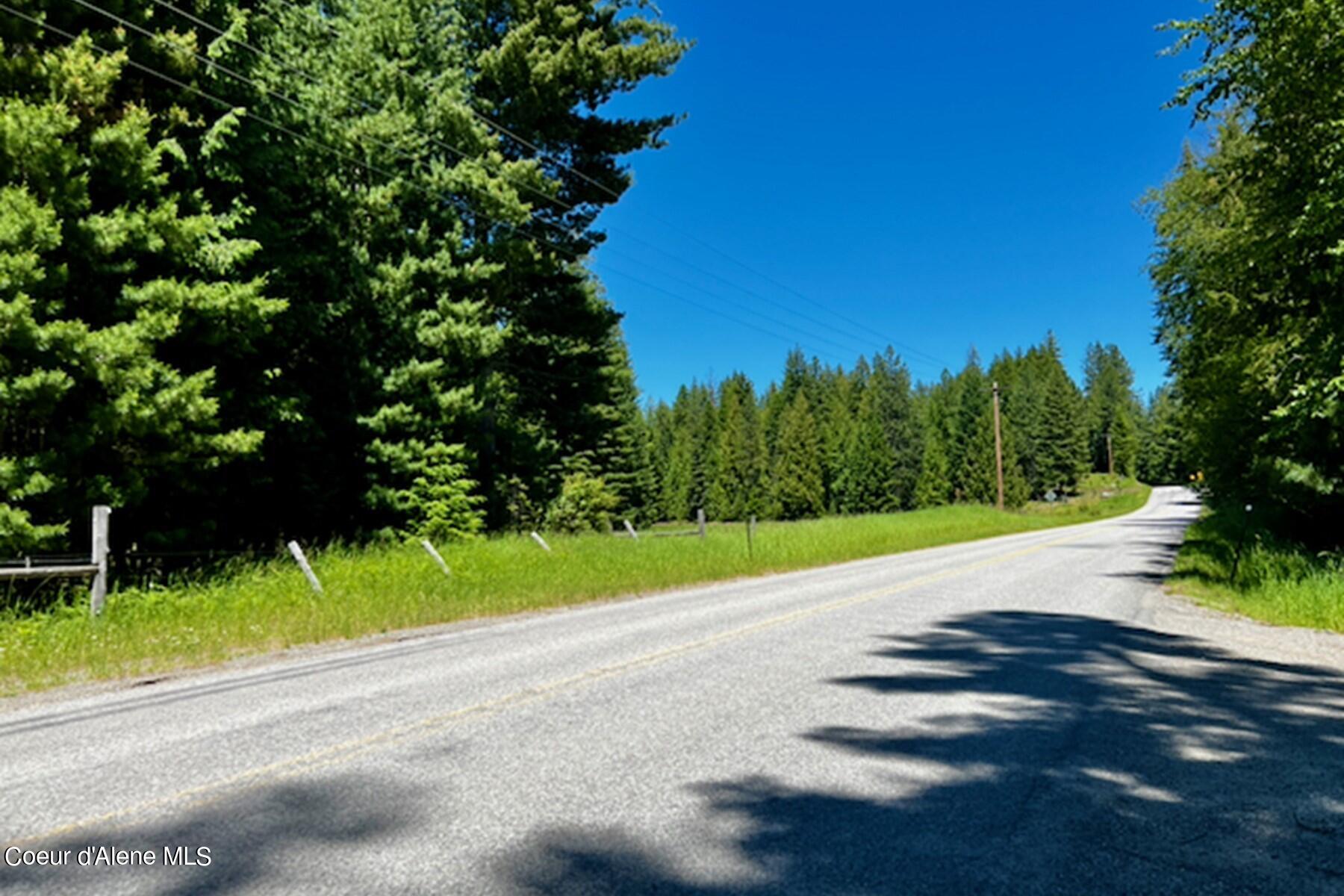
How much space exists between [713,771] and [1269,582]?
12.3 m

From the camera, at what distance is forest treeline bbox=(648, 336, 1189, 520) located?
7625cm

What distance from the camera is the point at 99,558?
30.8 ft

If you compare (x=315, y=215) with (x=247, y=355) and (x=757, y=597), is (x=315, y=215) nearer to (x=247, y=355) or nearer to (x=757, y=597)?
(x=247, y=355)

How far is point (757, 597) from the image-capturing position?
12680mm

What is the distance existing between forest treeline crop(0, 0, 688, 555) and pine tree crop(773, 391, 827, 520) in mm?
51817

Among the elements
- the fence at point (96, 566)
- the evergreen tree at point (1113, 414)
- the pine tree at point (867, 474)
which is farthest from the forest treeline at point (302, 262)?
the evergreen tree at point (1113, 414)

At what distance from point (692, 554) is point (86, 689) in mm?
14157

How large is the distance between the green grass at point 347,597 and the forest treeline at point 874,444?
157 ft

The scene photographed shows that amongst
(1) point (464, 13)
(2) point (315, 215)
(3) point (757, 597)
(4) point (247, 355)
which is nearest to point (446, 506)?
(4) point (247, 355)

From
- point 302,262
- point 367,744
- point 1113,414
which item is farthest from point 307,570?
point 1113,414

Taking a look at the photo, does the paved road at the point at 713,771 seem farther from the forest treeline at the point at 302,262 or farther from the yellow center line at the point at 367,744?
the forest treeline at the point at 302,262

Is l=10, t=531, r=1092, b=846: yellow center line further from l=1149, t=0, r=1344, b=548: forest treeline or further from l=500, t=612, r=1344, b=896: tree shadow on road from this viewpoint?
l=1149, t=0, r=1344, b=548: forest treeline

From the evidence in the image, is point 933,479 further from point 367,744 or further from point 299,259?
point 367,744

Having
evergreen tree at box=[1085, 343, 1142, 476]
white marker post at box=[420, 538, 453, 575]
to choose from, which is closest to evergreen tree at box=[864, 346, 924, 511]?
evergreen tree at box=[1085, 343, 1142, 476]
